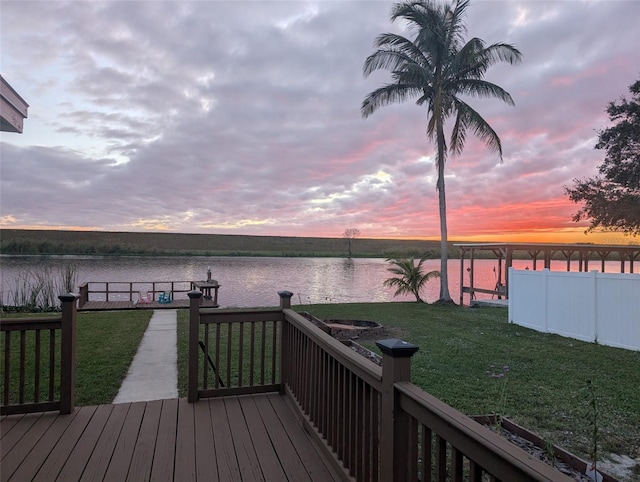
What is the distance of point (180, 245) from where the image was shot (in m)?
59.3

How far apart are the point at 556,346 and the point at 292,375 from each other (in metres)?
6.16

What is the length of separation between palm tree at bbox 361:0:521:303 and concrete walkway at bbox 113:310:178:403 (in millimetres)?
10109

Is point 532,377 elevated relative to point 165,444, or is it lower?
lower

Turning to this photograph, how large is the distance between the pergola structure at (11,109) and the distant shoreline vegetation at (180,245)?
93.6ft

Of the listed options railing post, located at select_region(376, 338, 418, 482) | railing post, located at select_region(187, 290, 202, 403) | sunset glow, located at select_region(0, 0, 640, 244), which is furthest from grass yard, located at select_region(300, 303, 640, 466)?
sunset glow, located at select_region(0, 0, 640, 244)

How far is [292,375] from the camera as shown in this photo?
3.62 m

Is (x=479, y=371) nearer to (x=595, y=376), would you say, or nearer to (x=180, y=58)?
(x=595, y=376)

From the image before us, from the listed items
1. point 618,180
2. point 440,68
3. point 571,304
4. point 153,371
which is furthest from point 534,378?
point 618,180

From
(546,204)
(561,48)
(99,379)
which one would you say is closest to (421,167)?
(546,204)

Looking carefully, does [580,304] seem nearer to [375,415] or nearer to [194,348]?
[194,348]

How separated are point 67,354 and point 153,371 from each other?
258 cm

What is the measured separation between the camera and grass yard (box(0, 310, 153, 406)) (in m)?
4.80

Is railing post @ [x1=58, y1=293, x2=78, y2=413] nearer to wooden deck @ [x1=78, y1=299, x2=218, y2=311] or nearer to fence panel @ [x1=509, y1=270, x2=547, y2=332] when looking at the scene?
fence panel @ [x1=509, y1=270, x2=547, y2=332]

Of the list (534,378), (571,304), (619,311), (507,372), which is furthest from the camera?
(571,304)
